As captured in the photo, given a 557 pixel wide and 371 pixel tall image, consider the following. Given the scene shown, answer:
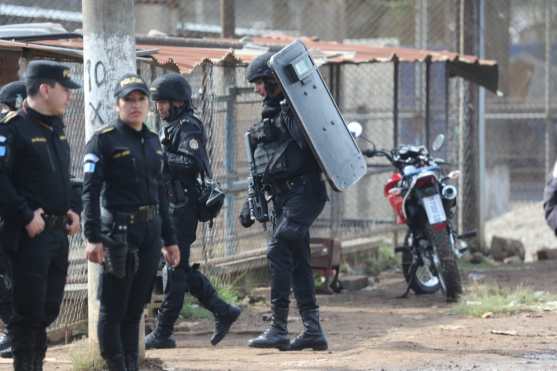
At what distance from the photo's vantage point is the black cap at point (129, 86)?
620 centimetres

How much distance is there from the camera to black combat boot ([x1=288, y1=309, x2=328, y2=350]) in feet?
25.1

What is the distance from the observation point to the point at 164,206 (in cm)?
645

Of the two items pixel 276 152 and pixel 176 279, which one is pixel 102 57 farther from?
pixel 176 279

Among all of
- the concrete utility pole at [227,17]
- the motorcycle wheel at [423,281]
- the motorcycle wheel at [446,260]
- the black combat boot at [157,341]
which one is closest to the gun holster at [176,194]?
the black combat boot at [157,341]

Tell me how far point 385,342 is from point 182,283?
1.41 metres

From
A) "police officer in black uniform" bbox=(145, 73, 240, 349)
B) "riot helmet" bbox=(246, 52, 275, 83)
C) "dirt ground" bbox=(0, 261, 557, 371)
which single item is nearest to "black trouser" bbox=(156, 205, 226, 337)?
"police officer in black uniform" bbox=(145, 73, 240, 349)

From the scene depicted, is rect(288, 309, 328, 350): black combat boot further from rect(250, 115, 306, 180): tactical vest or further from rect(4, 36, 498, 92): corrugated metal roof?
rect(4, 36, 498, 92): corrugated metal roof

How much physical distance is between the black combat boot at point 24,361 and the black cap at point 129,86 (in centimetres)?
141

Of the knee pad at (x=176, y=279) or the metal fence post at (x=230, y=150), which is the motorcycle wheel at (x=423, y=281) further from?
the knee pad at (x=176, y=279)

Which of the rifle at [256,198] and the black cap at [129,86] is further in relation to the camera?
the rifle at [256,198]

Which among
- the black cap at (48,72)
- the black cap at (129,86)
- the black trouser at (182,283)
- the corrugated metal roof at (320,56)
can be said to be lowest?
the black trouser at (182,283)

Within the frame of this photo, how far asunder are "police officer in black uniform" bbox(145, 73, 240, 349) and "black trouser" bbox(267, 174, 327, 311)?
0.44 meters

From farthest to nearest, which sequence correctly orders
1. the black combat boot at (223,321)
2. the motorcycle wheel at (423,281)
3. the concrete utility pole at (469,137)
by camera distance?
the concrete utility pole at (469,137)
the motorcycle wheel at (423,281)
the black combat boot at (223,321)

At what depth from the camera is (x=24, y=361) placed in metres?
6.11
